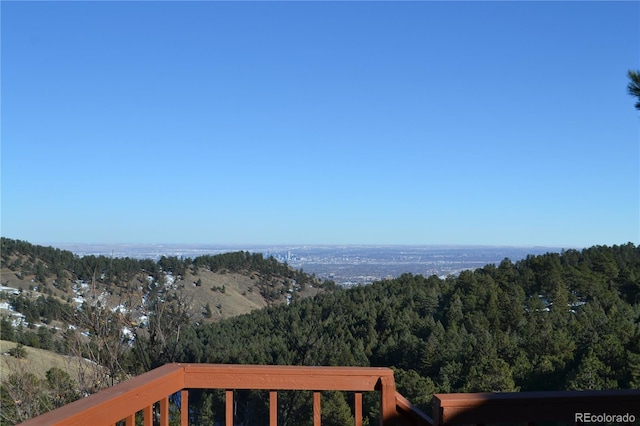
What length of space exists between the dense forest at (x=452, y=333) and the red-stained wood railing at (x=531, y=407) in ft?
17.2

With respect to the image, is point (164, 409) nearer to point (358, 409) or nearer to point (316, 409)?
point (316, 409)

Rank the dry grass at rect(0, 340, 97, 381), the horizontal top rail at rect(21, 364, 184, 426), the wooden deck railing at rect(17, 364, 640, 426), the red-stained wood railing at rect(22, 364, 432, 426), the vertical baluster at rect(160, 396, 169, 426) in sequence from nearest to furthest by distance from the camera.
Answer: the horizontal top rail at rect(21, 364, 184, 426)
the wooden deck railing at rect(17, 364, 640, 426)
the red-stained wood railing at rect(22, 364, 432, 426)
the vertical baluster at rect(160, 396, 169, 426)
the dry grass at rect(0, 340, 97, 381)

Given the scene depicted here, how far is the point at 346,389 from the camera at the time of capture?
6.22ft

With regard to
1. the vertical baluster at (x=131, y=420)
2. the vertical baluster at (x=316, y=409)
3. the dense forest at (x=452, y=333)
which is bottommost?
the dense forest at (x=452, y=333)

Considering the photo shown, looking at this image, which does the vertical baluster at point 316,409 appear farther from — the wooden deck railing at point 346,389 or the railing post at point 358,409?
the railing post at point 358,409

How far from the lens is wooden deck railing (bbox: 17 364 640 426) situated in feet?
5.24

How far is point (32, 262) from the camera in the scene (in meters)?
23.7

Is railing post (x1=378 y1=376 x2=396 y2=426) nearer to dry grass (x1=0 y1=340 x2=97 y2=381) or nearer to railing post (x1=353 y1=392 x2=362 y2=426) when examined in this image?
railing post (x1=353 y1=392 x2=362 y2=426)

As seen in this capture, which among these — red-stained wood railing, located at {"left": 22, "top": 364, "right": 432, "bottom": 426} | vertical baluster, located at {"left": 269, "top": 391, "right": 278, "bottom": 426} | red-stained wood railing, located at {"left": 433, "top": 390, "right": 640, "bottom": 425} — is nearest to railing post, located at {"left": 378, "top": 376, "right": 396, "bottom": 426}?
red-stained wood railing, located at {"left": 22, "top": 364, "right": 432, "bottom": 426}

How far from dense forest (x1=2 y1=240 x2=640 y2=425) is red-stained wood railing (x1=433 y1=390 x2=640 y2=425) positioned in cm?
526

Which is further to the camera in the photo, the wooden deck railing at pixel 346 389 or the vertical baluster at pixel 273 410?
the vertical baluster at pixel 273 410

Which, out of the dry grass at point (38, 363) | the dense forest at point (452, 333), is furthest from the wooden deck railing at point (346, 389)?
the dry grass at point (38, 363)

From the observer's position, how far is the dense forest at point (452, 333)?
9445 millimetres

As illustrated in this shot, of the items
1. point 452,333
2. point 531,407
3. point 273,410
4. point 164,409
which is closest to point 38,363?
point 164,409
